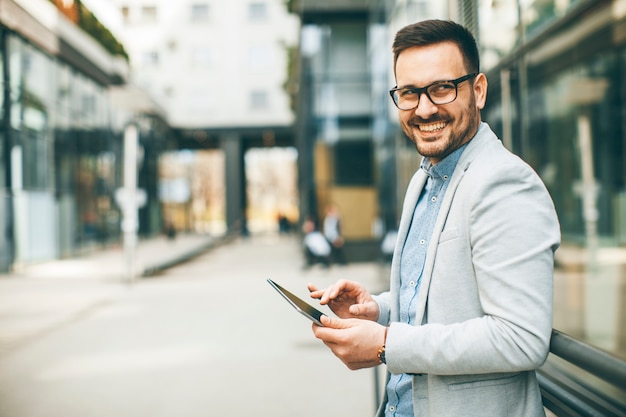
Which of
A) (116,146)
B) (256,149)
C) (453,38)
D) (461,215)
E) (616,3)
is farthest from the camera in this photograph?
(256,149)

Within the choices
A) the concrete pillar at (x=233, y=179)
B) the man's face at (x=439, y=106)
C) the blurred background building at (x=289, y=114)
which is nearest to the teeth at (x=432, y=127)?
the man's face at (x=439, y=106)

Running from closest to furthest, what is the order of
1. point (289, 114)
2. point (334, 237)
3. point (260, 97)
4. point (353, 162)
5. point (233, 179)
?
point (334, 237)
point (353, 162)
point (233, 179)
point (289, 114)
point (260, 97)

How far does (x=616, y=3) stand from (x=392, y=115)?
8481mm

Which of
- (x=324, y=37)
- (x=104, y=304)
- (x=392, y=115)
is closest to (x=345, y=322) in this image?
(x=104, y=304)

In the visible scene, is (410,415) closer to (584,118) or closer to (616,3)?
(616,3)

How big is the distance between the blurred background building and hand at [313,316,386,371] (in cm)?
311

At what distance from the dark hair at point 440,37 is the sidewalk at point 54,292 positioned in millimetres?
7324

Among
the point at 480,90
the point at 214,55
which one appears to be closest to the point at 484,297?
the point at 480,90

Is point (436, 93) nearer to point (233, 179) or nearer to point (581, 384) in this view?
point (581, 384)

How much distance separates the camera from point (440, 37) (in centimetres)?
160

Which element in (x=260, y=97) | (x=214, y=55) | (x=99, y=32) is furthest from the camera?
(x=214, y=55)

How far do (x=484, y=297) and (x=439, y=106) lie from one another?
51 cm

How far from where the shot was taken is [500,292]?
1.35m

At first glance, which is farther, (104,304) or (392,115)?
(392,115)
